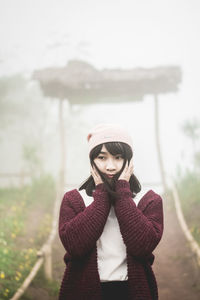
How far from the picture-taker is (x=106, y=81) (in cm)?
823

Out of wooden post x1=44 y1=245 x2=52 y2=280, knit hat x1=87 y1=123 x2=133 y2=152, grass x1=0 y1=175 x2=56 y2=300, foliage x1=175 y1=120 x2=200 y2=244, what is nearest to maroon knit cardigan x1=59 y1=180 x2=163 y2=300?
Answer: knit hat x1=87 y1=123 x2=133 y2=152

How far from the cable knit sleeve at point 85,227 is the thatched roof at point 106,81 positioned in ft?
23.6

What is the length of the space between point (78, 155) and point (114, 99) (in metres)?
18.3

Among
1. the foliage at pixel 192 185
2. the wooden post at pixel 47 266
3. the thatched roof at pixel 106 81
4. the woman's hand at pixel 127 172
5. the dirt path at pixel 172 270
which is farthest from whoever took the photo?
the thatched roof at pixel 106 81

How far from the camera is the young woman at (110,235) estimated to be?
131 cm

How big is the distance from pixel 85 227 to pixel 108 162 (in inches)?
15.2

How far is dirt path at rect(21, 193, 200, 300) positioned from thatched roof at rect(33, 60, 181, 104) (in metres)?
4.61

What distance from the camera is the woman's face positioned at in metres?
1.49

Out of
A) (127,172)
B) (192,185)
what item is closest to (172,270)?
(127,172)

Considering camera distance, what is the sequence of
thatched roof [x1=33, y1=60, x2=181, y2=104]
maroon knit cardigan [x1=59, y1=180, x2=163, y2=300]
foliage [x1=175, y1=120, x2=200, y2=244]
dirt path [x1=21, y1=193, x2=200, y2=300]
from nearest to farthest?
maroon knit cardigan [x1=59, y1=180, x2=163, y2=300]
dirt path [x1=21, y1=193, x2=200, y2=300]
foliage [x1=175, y1=120, x2=200, y2=244]
thatched roof [x1=33, y1=60, x2=181, y2=104]

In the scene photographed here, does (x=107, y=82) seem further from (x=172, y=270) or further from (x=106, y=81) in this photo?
(x=172, y=270)

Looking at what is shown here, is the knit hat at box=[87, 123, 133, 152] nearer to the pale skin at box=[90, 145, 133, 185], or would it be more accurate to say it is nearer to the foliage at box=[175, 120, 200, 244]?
the pale skin at box=[90, 145, 133, 185]

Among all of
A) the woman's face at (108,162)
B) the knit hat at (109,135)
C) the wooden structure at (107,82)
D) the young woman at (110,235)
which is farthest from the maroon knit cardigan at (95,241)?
the wooden structure at (107,82)

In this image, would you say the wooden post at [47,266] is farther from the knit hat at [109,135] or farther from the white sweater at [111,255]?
the knit hat at [109,135]
